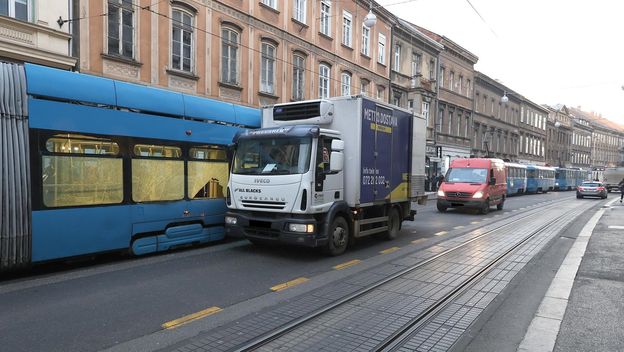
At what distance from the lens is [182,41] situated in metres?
A: 16.5

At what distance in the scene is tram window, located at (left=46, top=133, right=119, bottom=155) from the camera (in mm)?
6488

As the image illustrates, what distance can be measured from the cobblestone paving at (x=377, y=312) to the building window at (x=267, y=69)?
558 inches

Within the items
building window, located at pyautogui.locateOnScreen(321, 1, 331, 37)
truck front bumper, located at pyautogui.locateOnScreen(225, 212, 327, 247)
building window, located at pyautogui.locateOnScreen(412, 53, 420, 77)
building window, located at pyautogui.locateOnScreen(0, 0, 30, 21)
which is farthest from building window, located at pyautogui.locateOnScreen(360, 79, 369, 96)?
truck front bumper, located at pyautogui.locateOnScreen(225, 212, 327, 247)

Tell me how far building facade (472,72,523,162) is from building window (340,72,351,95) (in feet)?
77.4

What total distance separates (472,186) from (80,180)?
598 inches

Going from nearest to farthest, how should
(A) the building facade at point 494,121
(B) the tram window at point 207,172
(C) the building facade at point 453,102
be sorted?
(B) the tram window at point 207,172
(C) the building facade at point 453,102
(A) the building facade at point 494,121

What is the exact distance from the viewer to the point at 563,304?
211 inches

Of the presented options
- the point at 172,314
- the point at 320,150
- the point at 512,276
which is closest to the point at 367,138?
the point at 320,150

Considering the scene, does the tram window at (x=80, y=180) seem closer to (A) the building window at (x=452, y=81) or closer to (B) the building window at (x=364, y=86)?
(B) the building window at (x=364, y=86)

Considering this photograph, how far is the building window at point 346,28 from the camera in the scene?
83.3 feet

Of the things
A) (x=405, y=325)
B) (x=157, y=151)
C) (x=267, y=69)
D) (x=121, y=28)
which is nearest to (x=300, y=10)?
(x=267, y=69)

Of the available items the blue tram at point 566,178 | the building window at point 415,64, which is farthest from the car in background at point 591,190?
the building window at point 415,64

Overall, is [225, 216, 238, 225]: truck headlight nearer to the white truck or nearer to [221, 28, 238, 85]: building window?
[221, 28, 238, 85]: building window

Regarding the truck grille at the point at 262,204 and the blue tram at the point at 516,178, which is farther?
the blue tram at the point at 516,178
